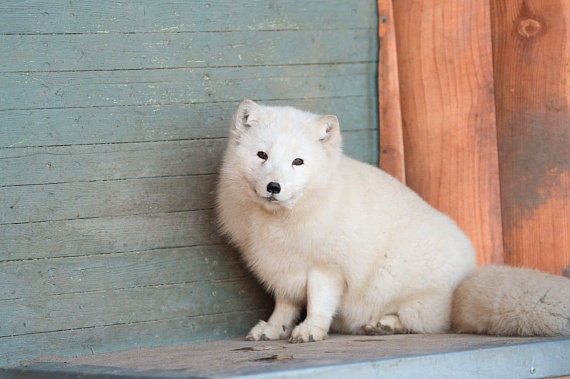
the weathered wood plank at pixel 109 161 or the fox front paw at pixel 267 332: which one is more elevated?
the weathered wood plank at pixel 109 161

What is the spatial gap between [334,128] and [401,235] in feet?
2.39

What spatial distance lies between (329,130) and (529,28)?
4.30 ft

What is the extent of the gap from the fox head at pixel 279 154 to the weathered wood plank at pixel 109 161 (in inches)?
16.5

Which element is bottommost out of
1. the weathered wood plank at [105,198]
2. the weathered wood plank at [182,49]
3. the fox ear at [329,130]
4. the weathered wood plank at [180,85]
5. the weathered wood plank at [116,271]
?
the weathered wood plank at [116,271]

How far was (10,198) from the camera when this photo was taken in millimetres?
3602

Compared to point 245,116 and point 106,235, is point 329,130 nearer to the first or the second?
point 245,116

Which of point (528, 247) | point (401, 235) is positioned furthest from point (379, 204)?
point (528, 247)

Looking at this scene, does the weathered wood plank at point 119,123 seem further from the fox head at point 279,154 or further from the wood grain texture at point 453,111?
the wood grain texture at point 453,111

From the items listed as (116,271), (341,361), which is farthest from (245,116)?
(341,361)

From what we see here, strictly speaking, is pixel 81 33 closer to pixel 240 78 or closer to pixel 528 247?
pixel 240 78

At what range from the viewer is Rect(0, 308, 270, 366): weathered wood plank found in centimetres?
359

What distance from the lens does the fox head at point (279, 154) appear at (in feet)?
11.1

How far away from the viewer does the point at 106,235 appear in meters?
3.82

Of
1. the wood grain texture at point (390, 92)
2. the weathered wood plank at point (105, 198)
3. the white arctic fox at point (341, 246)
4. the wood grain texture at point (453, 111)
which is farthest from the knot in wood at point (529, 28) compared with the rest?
the weathered wood plank at point (105, 198)
